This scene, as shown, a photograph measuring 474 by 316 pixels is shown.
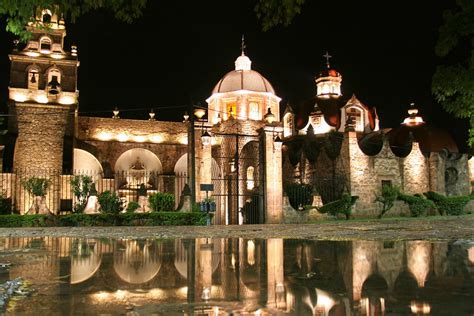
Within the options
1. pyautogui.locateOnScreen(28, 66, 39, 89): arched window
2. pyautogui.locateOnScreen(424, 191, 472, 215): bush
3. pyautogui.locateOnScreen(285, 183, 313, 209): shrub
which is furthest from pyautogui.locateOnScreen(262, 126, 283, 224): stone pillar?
pyautogui.locateOnScreen(28, 66, 39, 89): arched window

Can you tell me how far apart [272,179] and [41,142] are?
1629cm

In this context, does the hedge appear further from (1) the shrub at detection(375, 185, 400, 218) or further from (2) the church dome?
(2) the church dome

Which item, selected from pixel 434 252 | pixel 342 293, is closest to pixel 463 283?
pixel 342 293

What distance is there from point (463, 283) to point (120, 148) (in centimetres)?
Answer: 3302

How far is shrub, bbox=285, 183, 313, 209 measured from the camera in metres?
24.0

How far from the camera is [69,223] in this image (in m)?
18.2

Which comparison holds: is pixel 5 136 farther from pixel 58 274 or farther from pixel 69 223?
pixel 58 274

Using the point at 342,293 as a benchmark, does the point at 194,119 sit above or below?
above

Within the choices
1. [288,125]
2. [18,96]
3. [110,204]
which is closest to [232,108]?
[288,125]

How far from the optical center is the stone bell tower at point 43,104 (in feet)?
97.2

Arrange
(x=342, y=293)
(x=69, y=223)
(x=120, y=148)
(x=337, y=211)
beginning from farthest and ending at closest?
(x=120, y=148) → (x=337, y=211) → (x=69, y=223) → (x=342, y=293)

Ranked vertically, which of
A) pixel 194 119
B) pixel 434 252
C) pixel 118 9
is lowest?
pixel 434 252

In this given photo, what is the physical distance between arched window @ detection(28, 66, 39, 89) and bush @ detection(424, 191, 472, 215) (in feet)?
83.0

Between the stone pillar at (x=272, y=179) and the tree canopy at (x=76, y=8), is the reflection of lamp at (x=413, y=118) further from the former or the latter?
the tree canopy at (x=76, y=8)
